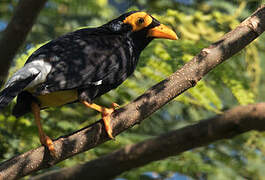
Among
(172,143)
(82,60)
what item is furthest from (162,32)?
(172,143)

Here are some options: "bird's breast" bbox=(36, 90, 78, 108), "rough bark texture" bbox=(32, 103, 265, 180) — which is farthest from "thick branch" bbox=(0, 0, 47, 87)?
"rough bark texture" bbox=(32, 103, 265, 180)

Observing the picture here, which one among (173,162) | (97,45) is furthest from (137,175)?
(97,45)

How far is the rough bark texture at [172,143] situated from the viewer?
4.27m

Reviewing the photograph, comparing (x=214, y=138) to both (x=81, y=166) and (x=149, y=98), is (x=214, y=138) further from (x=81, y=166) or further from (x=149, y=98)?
(x=81, y=166)

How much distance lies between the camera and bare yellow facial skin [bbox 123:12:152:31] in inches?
193

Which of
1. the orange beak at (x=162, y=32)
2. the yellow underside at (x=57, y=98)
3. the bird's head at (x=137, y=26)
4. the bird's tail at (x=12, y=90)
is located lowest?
the bird's tail at (x=12, y=90)

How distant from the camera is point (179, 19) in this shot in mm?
5859

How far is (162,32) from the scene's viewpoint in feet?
15.7

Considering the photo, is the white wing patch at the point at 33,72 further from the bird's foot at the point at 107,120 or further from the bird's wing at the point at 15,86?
the bird's foot at the point at 107,120

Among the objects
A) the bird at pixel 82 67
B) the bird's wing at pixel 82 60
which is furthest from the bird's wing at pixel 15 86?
the bird's wing at pixel 82 60

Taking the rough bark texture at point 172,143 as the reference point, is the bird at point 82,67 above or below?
above

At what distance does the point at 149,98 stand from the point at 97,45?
0.80 metres

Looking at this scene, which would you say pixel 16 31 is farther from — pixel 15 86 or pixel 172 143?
pixel 172 143

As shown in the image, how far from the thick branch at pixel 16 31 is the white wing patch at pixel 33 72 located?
0.96 m
